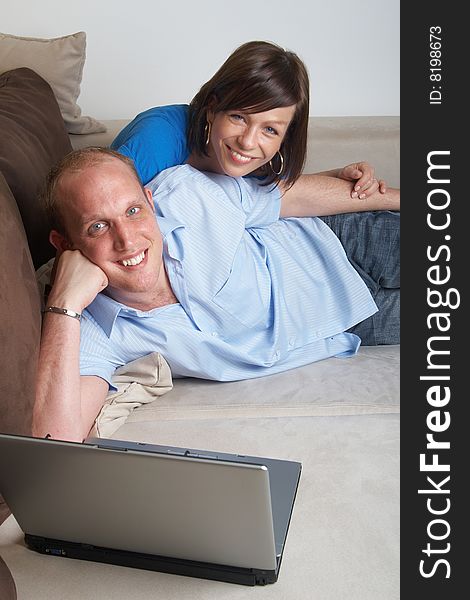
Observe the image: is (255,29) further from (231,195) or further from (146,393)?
(146,393)

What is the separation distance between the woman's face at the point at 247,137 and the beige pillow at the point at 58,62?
70cm

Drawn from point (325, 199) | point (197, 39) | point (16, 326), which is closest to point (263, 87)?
point (325, 199)

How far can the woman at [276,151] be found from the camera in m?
1.86

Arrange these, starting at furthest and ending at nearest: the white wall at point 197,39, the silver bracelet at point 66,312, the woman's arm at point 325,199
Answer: the white wall at point 197,39
the woman's arm at point 325,199
the silver bracelet at point 66,312

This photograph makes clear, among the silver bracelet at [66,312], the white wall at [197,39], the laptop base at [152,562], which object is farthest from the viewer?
the white wall at [197,39]

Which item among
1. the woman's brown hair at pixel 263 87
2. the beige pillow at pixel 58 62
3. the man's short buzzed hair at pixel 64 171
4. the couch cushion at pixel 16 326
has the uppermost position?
the beige pillow at pixel 58 62

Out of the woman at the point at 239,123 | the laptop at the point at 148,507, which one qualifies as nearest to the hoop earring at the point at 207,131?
the woman at the point at 239,123

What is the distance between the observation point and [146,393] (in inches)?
67.8

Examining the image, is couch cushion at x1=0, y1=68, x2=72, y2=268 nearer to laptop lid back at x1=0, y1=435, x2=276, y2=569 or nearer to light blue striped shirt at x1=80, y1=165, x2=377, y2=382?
light blue striped shirt at x1=80, y1=165, x2=377, y2=382

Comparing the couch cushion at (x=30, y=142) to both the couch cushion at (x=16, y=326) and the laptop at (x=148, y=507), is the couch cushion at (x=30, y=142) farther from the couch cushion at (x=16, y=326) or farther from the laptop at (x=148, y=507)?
the laptop at (x=148, y=507)

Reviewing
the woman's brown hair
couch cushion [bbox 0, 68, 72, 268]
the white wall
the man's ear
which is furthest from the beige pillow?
the man's ear

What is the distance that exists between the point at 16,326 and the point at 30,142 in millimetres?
610

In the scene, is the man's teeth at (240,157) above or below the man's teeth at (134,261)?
above

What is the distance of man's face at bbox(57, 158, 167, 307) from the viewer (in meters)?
1.60
